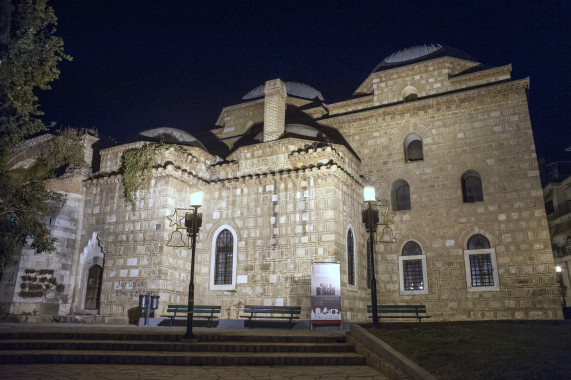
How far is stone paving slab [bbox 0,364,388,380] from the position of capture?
6.35 m

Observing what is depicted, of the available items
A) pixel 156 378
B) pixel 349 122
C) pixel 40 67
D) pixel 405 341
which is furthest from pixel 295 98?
pixel 156 378

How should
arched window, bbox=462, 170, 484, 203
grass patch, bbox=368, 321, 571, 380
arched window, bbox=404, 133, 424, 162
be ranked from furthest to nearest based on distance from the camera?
arched window, bbox=404, 133, 424, 162 < arched window, bbox=462, 170, 484, 203 < grass patch, bbox=368, 321, 571, 380

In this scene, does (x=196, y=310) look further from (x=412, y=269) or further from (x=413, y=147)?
(x=413, y=147)

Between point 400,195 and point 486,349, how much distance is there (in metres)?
11.9

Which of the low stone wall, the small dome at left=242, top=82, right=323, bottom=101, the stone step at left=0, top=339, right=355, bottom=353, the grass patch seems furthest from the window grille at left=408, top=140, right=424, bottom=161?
the stone step at left=0, top=339, right=355, bottom=353

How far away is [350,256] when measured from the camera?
17.3m

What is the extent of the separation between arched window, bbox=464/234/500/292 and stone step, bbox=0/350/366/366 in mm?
10427

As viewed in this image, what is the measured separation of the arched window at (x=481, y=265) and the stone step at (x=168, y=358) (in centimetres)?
1043

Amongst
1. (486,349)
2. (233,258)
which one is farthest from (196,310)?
(486,349)

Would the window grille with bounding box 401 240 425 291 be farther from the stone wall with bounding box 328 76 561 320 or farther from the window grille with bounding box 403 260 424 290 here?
the stone wall with bounding box 328 76 561 320

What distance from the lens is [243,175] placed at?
18.5 meters

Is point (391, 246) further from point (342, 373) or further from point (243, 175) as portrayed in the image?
point (342, 373)

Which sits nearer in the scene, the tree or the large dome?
the tree

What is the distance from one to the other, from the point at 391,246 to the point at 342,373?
38.8 ft
